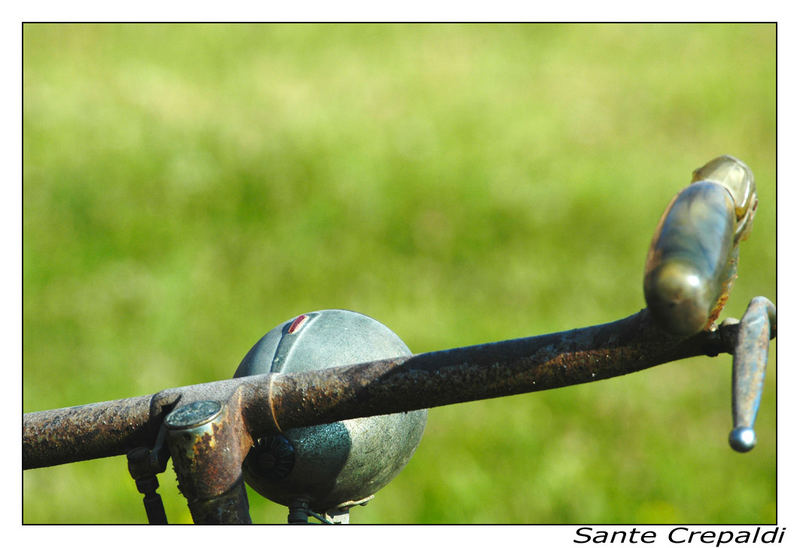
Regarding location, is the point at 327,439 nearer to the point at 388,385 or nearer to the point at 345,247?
the point at 388,385

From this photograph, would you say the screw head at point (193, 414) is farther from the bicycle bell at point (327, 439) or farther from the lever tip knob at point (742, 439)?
the lever tip knob at point (742, 439)

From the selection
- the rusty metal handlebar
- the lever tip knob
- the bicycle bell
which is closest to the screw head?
the rusty metal handlebar

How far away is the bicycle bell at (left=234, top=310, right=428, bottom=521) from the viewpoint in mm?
1828

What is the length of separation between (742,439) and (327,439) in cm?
84

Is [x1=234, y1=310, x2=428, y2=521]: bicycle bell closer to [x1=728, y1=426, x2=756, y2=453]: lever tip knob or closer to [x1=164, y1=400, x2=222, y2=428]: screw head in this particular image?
[x1=164, y1=400, x2=222, y2=428]: screw head

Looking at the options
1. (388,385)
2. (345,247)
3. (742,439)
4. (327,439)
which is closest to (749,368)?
(742,439)

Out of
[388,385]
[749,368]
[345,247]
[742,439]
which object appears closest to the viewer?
[742,439]

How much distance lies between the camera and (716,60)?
725 cm

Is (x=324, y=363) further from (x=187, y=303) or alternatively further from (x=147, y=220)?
(x=147, y=220)

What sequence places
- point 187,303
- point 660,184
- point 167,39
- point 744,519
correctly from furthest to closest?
point 167,39 < point 660,184 < point 187,303 < point 744,519

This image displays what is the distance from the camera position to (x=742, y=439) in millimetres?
1221

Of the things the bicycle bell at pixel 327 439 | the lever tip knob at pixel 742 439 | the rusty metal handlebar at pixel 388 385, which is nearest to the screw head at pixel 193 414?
the rusty metal handlebar at pixel 388 385

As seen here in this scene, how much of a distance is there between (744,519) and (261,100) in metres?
4.22

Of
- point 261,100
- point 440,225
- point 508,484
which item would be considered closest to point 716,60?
point 440,225
